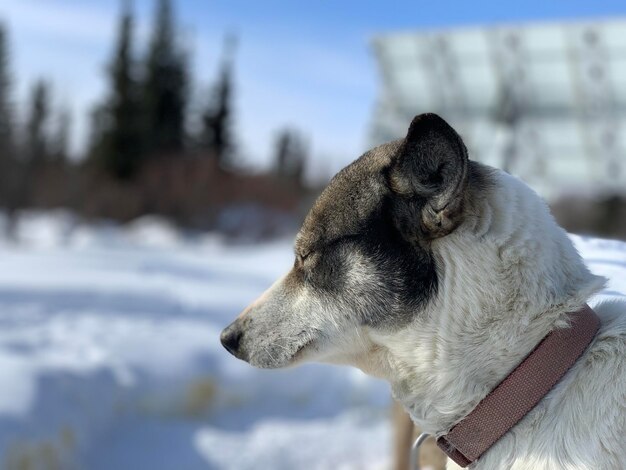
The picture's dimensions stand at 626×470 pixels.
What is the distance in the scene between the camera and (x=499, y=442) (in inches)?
74.1

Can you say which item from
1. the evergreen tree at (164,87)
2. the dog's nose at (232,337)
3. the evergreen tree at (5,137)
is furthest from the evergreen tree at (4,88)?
the dog's nose at (232,337)

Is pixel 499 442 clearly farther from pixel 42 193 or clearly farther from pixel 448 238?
pixel 42 193

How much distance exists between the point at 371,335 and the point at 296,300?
267 millimetres

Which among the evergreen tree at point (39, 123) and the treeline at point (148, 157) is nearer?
the treeline at point (148, 157)

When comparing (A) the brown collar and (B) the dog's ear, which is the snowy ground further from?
(B) the dog's ear

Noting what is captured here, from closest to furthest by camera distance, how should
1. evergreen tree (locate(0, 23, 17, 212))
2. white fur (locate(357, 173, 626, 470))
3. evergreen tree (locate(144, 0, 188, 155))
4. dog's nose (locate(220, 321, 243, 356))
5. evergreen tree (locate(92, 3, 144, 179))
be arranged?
white fur (locate(357, 173, 626, 470)) → dog's nose (locate(220, 321, 243, 356)) → evergreen tree (locate(0, 23, 17, 212)) → evergreen tree (locate(92, 3, 144, 179)) → evergreen tree (locate(144, 0, 188, 155))

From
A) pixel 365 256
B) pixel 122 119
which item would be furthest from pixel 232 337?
pixel 122 119

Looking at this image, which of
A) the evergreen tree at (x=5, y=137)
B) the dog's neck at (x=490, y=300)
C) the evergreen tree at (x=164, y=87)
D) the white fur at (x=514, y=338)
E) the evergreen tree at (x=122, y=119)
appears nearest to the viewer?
the white fur at (x=514, y=338)

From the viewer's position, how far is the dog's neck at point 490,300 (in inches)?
75.8

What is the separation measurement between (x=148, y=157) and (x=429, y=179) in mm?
35280

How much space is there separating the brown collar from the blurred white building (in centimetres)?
671

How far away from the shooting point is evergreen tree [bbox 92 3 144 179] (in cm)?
3544

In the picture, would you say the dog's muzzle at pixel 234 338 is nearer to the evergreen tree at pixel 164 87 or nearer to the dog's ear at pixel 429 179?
the dog's ear at pixel 429 179

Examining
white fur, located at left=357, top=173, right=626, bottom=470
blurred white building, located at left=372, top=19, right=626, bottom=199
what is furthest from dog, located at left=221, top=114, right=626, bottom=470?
blurred white building, located at left=372, top=19, right=626, bottom=199
